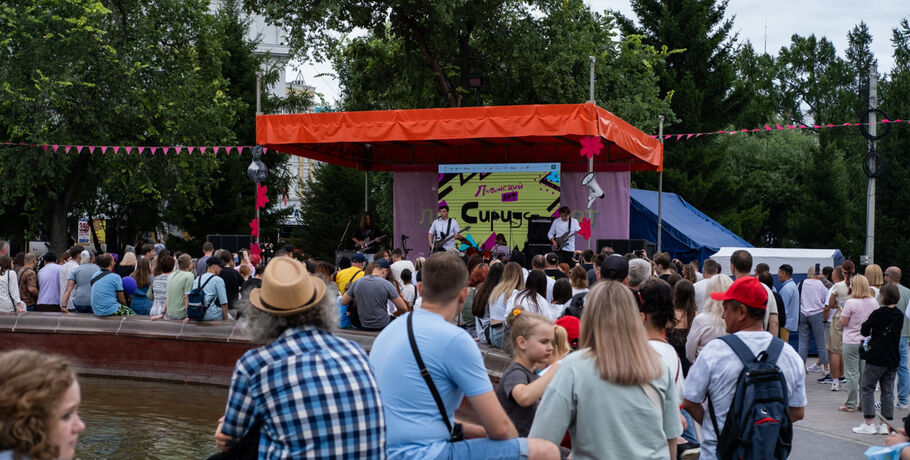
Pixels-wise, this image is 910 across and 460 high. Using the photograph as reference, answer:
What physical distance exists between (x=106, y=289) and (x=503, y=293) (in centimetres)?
674

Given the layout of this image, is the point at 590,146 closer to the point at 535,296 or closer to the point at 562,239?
the point at 562,239

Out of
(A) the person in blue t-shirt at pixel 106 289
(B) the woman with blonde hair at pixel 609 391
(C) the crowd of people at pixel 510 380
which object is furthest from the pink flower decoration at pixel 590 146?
(B) the woman with blonde hair at pixel 609 391

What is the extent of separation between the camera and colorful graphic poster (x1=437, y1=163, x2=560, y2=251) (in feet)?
67.4

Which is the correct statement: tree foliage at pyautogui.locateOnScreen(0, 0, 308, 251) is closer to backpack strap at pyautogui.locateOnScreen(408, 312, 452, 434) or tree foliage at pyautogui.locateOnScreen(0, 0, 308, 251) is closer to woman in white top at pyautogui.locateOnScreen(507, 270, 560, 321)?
woman in white top at pyautogui.locateOnScreen(507, 270, 560, 321)

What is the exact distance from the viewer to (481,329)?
9.38m

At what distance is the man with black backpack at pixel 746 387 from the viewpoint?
13.9 ft

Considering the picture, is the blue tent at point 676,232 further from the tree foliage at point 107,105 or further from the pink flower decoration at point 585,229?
the tree foliage at point 107,105

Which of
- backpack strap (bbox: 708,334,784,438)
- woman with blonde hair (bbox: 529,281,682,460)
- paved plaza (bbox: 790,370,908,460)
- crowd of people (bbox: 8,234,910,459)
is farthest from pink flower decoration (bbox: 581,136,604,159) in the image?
woman with blonde hair (bbox: 529,281,682,460)

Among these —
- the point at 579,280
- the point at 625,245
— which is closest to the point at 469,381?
the point at 579,280

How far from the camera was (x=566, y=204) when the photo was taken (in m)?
21.8

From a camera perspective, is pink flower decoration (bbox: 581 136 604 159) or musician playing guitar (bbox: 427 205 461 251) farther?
musician playing guitar (bbox: 427 205 461 251)

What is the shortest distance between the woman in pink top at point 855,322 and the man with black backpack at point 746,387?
6569mm

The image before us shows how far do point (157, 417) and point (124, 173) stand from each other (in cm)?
2318

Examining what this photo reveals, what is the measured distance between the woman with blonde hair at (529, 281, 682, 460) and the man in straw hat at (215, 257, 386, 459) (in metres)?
0.78
